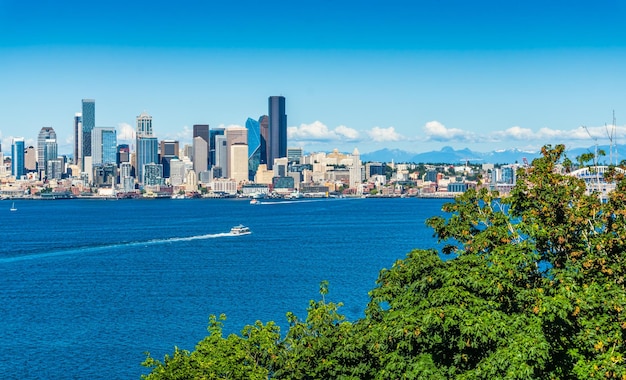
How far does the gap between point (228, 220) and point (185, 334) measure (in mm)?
68961

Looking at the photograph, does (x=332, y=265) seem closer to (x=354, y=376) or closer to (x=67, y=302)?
(x=67, y=302)

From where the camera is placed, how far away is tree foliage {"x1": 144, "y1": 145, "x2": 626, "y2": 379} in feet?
37.9

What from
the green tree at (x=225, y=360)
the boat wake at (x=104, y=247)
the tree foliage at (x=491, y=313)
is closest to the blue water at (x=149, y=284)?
the boat wake at (x=104, y=247)

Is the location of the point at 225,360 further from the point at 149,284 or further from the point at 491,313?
the point at 149,284

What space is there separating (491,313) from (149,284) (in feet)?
105

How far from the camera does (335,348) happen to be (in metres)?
14.4

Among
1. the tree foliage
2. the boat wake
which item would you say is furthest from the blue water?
the tree foliage

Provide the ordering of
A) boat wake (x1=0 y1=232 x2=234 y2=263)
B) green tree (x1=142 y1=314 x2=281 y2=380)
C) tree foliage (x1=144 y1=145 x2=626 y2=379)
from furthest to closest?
boat wake (x1=0 y1=232 x2=234 y2=263) → green tree (x1=142 y1=314 x2=281 y2=380) → tree foliage (x1=144 y1=145 x2=626 y2=379)

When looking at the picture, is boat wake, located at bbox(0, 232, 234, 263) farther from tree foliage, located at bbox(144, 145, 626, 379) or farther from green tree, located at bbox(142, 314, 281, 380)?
tree foliage, located at bbox(144, 145, 626, 379)

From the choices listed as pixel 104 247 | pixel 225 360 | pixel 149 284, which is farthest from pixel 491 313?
pixel 104 247

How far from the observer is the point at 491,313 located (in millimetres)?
11977

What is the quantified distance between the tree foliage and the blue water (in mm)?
10775

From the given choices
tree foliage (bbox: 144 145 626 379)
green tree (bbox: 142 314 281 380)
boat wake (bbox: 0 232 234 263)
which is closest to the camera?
tree foliage (bbox: 144 145 626 379)

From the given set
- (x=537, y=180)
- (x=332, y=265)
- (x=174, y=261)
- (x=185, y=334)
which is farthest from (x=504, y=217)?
(x=174, y=261)
